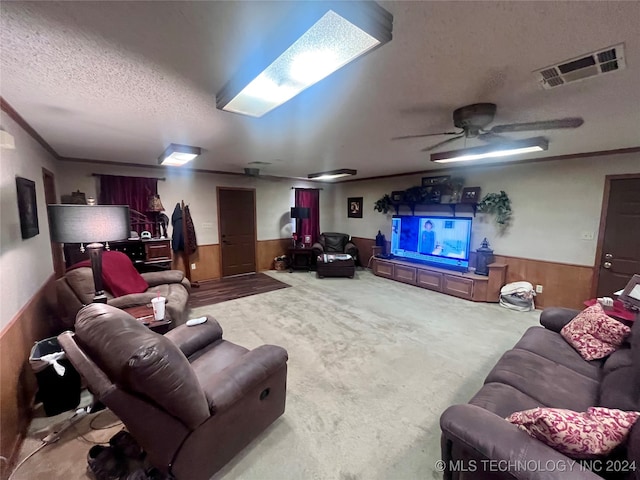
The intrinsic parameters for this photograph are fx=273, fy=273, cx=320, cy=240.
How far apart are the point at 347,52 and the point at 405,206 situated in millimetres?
4944

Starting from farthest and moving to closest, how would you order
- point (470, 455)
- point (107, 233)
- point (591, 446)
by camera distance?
point (107, 233) → point (470, 455) → point (591, 446)

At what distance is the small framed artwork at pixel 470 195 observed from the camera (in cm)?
469

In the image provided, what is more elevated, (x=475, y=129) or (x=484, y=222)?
(x=475, y=129)

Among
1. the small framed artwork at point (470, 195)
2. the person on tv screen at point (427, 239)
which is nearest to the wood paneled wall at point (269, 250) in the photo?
the person on tv screen at point (427, 239)

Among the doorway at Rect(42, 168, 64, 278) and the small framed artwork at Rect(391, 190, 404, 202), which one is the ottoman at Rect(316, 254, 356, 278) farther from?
the doorway at Rect(42, 168, 64, 278)

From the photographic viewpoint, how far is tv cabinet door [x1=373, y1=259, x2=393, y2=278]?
565 centimetres

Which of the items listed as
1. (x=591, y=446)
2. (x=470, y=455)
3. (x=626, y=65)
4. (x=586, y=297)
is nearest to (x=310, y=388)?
(x=470, y=455)

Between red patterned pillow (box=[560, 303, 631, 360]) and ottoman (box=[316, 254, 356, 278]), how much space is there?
3.83 m

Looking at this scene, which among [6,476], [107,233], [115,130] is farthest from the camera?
[115,130]

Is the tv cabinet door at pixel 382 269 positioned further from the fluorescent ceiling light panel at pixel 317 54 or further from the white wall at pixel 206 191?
the fluorescent ceiling light panel at pixel 317 54

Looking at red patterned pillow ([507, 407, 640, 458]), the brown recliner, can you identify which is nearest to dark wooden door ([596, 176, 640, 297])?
red patterned pillow ([507, 407, 640, 458])

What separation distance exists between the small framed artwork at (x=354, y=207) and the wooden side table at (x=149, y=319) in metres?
5.23

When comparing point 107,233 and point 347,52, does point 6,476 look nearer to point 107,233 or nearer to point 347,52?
point 107,233

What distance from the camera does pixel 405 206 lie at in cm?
584
